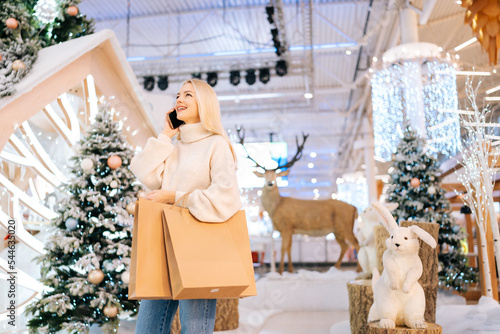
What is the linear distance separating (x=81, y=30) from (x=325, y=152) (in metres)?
16.1

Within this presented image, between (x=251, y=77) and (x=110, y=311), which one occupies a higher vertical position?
(x=251, y=77)

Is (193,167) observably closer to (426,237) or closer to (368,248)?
(426,237)

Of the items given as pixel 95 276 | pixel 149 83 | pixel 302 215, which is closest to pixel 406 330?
pixel 95 276

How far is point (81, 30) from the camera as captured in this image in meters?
4.17

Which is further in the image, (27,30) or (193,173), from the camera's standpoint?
(27,30)

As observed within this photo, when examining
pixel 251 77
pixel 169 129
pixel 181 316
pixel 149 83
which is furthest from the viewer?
pixel 149 83

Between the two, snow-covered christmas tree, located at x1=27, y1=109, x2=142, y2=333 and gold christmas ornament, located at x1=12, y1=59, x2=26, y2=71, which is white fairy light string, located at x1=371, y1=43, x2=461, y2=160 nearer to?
snow-covered christmas tree, located at x1=27, y1=109, x2=142, y2=333

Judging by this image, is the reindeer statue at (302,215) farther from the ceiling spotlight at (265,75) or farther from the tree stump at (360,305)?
the ceiling spotlight at (265,75)

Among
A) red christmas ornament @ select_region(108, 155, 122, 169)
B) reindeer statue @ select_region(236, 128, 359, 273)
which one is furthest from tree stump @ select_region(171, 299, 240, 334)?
reindeer statue @ select_region(236, 128, 359, 273)

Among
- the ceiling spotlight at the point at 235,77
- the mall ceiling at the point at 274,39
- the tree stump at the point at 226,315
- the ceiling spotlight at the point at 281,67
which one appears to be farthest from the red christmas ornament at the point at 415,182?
the ceiling spotlight at the point at 235,77

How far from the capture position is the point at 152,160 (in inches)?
60.6

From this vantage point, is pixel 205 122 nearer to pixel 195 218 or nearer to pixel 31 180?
pixel 195 218

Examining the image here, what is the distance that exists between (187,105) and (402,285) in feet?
4.94

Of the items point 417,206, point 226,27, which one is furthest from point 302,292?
point 226,27
